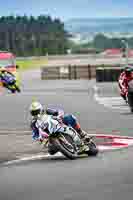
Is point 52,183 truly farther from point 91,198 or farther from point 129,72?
point 129,72

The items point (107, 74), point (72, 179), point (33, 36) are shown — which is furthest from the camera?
point (33, 36)

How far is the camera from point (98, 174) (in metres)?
12.2

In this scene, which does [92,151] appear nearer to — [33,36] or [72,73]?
[72,73]

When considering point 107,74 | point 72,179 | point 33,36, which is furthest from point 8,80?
point 33,36

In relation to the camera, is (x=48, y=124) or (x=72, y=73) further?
(x=72, y=73)

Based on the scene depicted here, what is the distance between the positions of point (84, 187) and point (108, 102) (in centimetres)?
2268

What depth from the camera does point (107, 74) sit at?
201ft

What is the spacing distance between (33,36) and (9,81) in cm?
9564

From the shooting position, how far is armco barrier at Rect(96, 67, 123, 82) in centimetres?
6050

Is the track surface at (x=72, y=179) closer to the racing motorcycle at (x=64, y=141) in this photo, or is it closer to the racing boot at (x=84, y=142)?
the racing motorcycle at (x=64, y=141)

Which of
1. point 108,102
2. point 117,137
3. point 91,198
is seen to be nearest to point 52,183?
point 91,198

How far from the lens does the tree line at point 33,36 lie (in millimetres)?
109188

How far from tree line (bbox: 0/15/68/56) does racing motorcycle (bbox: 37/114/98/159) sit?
83.5 metres

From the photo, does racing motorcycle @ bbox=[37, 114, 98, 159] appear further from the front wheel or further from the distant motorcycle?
the distant motorcycle
